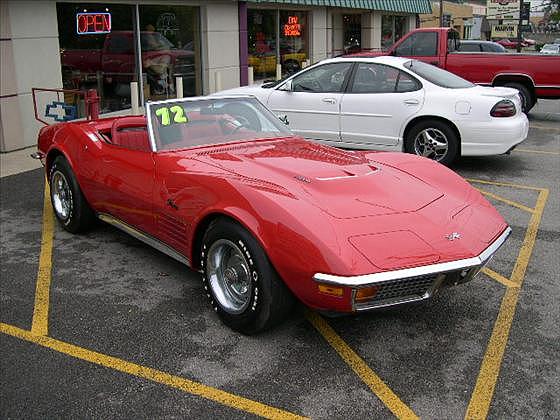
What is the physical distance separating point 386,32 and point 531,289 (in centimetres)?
2424

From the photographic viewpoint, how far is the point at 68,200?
586 cm

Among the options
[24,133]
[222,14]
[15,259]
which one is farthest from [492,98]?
[222,14]

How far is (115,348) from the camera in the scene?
376 centimetres

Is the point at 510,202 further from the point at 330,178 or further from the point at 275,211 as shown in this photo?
the point at 275,211

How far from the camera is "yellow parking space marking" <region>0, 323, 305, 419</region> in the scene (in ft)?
10.3

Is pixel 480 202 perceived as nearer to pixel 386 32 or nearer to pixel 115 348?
pixel 115 348

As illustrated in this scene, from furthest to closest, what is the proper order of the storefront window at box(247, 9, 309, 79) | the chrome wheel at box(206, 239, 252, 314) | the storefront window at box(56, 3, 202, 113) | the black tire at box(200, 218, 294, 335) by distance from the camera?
the storefront window at box(247, 9, 309, 79) → the storefront window at box(56, 3, 202, 113) → the chrome wheel at box(206, 239, 252, 314) → the black tire at box(200, 218, 294, 335)

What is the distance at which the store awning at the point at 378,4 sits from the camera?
716 inches

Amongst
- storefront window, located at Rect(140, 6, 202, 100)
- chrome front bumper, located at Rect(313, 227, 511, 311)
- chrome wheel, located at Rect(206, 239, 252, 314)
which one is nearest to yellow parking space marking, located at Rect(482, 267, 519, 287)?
chrome front bumper, located at Rect(313, 227, 511, 311)

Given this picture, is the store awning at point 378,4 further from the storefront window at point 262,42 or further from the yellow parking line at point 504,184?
the yellow parking line at point 504,184

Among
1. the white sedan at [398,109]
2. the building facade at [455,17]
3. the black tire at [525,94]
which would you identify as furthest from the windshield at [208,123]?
the building facade at [455,17]

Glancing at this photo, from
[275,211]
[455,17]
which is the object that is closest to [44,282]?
[275,211]

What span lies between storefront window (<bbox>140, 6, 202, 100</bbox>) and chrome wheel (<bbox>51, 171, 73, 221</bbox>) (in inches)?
329

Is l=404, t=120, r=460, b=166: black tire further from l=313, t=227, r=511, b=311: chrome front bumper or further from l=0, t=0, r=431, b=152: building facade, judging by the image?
l=0, t=0, r=431, b=152: building facade
